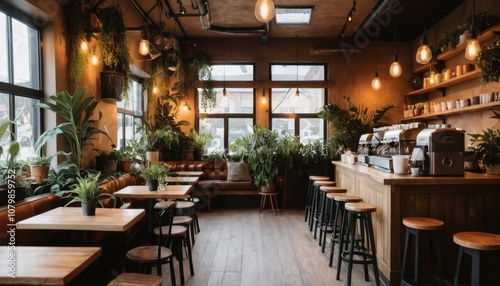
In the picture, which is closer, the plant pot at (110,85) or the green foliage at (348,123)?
the plant pot at (110,85)

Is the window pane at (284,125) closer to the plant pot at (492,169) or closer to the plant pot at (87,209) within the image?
the plant pot at (492,169)

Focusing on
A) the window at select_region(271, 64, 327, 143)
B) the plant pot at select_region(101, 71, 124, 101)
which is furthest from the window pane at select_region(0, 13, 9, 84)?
the window at select_region(271, 64, 327, 143)

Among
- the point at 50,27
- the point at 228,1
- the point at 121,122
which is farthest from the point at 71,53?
the point at 228,1

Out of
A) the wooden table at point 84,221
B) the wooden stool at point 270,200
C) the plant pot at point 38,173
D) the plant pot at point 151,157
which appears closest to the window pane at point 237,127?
the wooden stool at point 270,200

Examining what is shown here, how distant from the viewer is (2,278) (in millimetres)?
1540

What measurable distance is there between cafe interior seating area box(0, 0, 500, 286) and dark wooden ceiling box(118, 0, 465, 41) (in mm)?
52

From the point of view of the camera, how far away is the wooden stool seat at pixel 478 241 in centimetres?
242

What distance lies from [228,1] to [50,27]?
10.3ft

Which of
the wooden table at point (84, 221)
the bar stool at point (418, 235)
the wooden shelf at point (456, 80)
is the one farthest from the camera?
the wooden shelf at point (456, 80)

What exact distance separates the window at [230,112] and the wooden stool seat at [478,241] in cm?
603

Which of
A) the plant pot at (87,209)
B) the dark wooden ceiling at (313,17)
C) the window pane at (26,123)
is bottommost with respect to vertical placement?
the plant pot at (87,209)

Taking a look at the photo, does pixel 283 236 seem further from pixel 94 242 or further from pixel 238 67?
pixel 238 67

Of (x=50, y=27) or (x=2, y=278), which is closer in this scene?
(x=2, y=278)

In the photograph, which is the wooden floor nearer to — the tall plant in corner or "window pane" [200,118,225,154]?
the tall plant in corner
